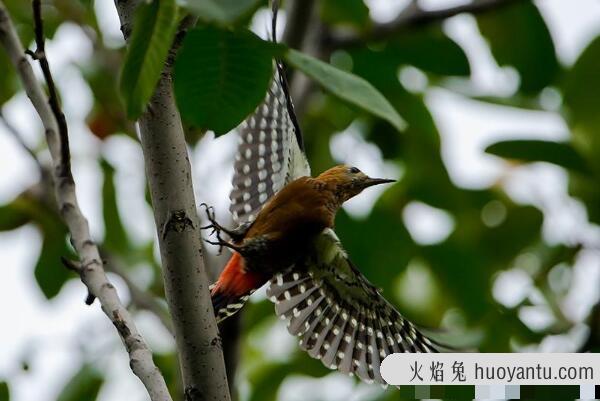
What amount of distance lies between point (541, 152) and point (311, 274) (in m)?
0.98

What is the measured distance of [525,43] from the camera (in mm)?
4094

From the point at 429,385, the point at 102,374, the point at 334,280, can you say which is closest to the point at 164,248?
the point at 429,385

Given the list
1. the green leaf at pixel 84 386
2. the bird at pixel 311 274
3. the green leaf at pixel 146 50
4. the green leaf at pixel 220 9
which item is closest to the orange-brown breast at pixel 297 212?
the bird at pixel 311 274

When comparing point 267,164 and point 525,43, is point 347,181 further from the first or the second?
point 525,43

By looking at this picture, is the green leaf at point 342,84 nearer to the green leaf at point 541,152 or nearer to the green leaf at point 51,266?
the green leaf at point 541,152

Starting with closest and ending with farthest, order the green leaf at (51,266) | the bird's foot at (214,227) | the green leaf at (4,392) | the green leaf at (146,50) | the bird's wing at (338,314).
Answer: the green leaf at (146,50) < the green leaf at (4,392) < the bird's foot at (214,227) < the bird's wing at (338,314) < the green leaf at (51,266)

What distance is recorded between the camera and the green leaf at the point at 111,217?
15.0 ft

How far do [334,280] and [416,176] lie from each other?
2.93 ft

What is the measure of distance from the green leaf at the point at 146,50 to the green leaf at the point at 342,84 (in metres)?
0.34

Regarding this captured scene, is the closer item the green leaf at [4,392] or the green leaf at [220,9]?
the green leaf at [220,9]

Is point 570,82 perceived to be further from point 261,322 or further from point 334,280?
point 261,322

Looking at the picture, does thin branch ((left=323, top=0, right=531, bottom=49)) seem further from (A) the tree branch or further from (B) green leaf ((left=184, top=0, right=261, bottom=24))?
(B) green leaf ((left=184, top=0, right=261, bottom=24))

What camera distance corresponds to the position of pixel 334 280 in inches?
152

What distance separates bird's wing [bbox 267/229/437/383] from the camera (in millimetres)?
3770
